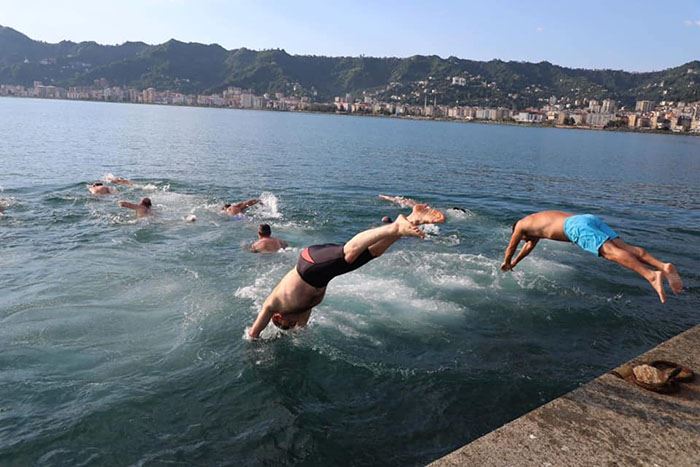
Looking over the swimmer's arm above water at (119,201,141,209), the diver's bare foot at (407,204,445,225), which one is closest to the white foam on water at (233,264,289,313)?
the diver's bare foot at (407,204,445,225)

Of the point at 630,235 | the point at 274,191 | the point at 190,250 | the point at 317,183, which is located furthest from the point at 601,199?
the point at 190,250

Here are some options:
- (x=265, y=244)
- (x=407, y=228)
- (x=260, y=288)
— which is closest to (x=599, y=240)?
(x=407, y=228)

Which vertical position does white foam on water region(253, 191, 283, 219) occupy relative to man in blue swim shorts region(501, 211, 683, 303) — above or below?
below

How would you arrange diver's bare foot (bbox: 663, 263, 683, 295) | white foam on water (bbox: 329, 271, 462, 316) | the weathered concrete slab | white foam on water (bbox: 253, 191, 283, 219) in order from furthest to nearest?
1. white foam on water (bbox: 253, 191, 283, 219)
2. white foam on water (bbox: 329, 271, 462, 316)
3. diver's bare foot (bbox: 663, 263, 683, 295)
4. the weathered concrete slab

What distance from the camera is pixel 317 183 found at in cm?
3400

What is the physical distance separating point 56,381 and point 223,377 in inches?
106

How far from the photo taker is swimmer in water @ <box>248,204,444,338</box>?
5.78m

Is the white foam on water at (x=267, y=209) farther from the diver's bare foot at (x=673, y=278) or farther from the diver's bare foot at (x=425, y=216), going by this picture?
the diver's bare foot at (x=673, y=278)

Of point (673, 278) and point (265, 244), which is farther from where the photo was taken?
point (265, 244)

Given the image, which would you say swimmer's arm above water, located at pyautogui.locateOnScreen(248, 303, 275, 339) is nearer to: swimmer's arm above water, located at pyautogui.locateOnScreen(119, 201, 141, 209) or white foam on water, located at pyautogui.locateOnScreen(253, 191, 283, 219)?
swimmer's arm above water, located at pyautogui.locateOnScreen(119, 201, 141, 209)

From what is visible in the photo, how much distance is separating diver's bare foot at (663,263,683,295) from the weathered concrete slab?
4.72 feet

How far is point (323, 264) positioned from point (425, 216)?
179 centimetres

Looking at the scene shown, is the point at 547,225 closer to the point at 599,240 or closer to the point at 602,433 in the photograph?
the point at 599,240

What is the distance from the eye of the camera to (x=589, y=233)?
6.98 m
